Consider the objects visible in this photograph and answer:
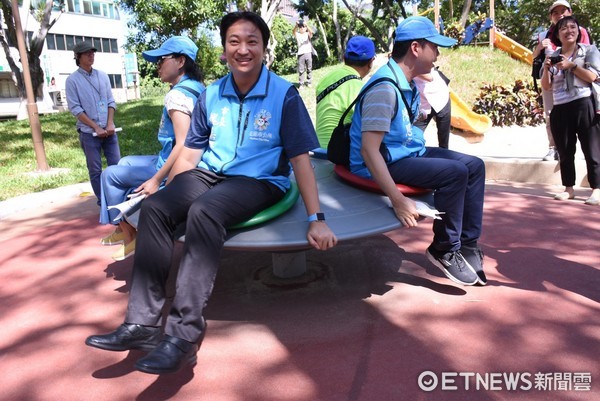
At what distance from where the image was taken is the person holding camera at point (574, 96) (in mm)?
4668

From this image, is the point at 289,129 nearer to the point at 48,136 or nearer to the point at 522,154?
the point at 522,154

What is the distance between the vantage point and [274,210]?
106 inches

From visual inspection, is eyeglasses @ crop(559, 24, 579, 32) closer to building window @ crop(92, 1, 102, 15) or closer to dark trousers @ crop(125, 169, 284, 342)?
dark trousers @ crop(125, 169, 284, 342)

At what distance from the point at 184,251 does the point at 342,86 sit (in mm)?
2254

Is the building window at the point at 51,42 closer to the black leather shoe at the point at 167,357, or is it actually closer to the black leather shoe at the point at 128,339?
the black leather shoe at the point at 128,339

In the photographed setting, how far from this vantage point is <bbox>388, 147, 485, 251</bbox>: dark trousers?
286 cm

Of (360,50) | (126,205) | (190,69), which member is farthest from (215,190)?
(360,50)

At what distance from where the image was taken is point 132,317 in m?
2.25

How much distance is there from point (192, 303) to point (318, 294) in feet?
3.57

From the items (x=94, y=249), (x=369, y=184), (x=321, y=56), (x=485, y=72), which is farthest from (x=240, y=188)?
(x=321, y=56)

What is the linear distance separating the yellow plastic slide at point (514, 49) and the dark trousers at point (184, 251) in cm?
1403

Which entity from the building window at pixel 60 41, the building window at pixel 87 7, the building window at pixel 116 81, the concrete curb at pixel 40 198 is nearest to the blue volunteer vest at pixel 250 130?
the concrete curb at pixel 40 198

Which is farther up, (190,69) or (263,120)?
(190,69)

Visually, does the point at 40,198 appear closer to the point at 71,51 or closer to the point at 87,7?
the point at 71,51
